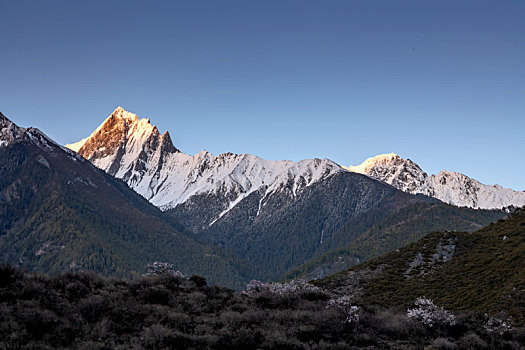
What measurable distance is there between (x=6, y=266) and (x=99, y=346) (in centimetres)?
1105

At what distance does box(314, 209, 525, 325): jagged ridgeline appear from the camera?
42.2m

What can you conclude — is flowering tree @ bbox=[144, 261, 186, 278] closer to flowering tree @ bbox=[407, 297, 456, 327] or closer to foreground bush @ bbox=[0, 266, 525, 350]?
foreground bush @ bbox=[0, 266, 525, 350]

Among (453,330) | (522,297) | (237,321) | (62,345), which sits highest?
(522,297)

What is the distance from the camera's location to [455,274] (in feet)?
171

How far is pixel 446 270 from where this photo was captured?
54.3m

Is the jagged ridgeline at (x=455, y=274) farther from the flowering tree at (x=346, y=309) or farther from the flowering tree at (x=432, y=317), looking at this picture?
the flowering tree at (x=346, y=309)

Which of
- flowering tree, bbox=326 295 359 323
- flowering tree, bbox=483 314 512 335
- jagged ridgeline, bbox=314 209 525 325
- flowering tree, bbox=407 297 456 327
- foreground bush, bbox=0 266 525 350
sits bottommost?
foreground bush, bbox=0 266 525 350

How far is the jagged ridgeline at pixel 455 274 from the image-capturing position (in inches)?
1661

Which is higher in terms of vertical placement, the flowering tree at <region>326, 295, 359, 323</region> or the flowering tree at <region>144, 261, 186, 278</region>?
the flowering tree at <region>326, 295, 359, 323</region>

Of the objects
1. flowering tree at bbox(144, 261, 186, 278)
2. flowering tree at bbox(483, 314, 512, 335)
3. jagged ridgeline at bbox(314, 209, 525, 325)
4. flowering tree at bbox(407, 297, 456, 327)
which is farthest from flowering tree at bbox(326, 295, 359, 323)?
jagged ridgeline at bbox(314, 209, 525, 325)

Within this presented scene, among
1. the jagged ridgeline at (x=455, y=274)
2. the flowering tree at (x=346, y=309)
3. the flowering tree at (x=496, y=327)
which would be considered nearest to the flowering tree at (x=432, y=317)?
the flowering tree at (x=496, y=327)

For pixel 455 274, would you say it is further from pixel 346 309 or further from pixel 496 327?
pixel 346 309

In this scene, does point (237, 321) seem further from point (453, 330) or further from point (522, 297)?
point (522, 297)

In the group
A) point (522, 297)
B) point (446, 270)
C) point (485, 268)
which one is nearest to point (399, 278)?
point (446, 270)
